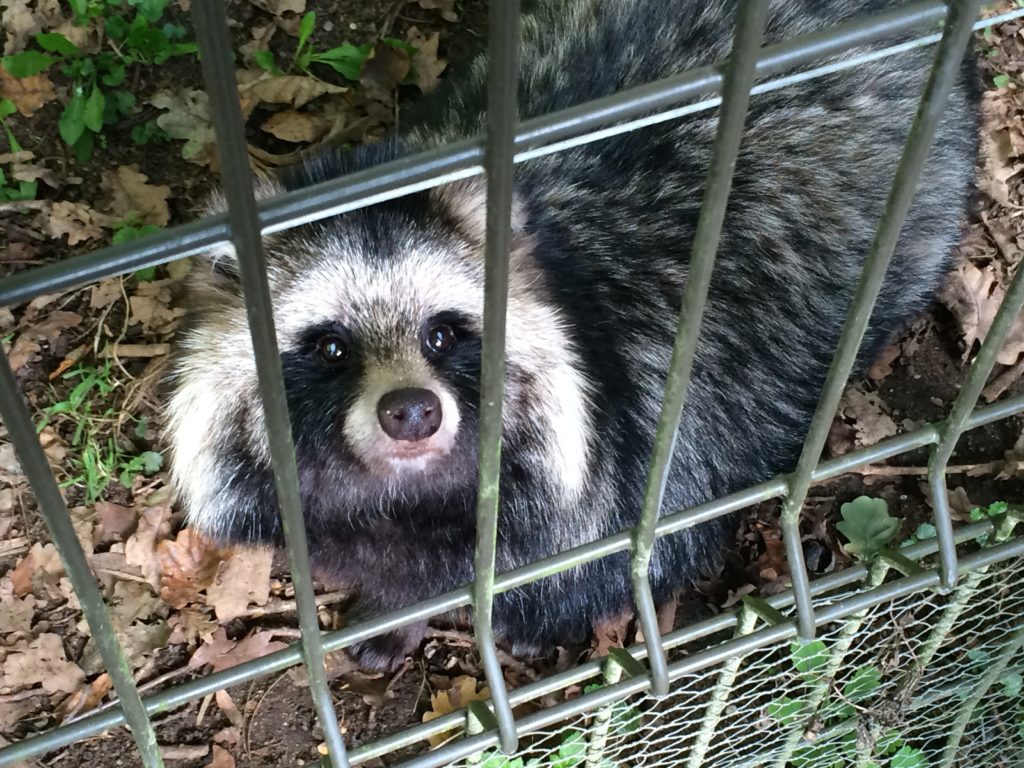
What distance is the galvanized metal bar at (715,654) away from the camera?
60.7 inches

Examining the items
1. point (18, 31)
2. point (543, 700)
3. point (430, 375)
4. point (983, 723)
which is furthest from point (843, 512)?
point (18, 31)

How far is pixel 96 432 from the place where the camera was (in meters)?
2.93

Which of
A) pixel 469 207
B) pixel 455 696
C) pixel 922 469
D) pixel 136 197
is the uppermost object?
pixel 136 197

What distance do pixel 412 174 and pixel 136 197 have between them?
8.14 ft

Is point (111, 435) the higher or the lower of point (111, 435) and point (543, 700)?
the higher

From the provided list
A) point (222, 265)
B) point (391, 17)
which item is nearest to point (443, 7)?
point (391, 17)

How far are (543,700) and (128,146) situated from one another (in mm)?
2247

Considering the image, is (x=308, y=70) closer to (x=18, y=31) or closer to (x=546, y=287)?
(x=18, y=31)

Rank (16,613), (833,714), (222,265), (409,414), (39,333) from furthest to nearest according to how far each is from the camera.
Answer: (39,333) < (16,613) < (833,714) < (222,265) < (409,414)

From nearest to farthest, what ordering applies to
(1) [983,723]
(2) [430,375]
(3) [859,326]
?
(3) [859,326]
(2) [430,375]
(1) [983,723]

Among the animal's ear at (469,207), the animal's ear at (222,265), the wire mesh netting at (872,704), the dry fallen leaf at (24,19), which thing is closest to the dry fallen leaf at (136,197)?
the dry fallen leaf at (24,19)

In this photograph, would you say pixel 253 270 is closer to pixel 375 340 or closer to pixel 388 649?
pixel 375 340

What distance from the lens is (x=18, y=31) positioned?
3.33 metres

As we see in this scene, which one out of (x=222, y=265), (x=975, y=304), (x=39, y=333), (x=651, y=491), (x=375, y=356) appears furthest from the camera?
(x=975, y=304)
